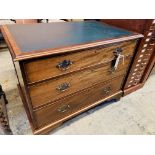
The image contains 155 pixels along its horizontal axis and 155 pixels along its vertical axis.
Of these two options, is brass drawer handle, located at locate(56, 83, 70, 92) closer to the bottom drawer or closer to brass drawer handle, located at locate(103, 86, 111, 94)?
the bottom drawer

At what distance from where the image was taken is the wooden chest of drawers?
86cm

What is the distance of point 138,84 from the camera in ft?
6.05

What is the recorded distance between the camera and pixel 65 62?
95cm

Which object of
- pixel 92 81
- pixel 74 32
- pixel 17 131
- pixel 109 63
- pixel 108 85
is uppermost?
pixel 74 32

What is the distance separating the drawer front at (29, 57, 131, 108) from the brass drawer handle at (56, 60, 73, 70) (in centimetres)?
8

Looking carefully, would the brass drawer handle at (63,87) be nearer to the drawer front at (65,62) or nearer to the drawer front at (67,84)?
the drawer front at (67,84)

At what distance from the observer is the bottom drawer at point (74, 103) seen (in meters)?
1.13

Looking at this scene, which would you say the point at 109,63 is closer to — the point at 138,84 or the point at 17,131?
the point at 138,84

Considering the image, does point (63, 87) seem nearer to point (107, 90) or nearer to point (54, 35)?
point (54, 35)

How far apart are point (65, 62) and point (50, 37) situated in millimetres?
222

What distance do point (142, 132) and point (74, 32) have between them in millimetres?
1090

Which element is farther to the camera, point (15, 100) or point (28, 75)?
point (15, 100)
